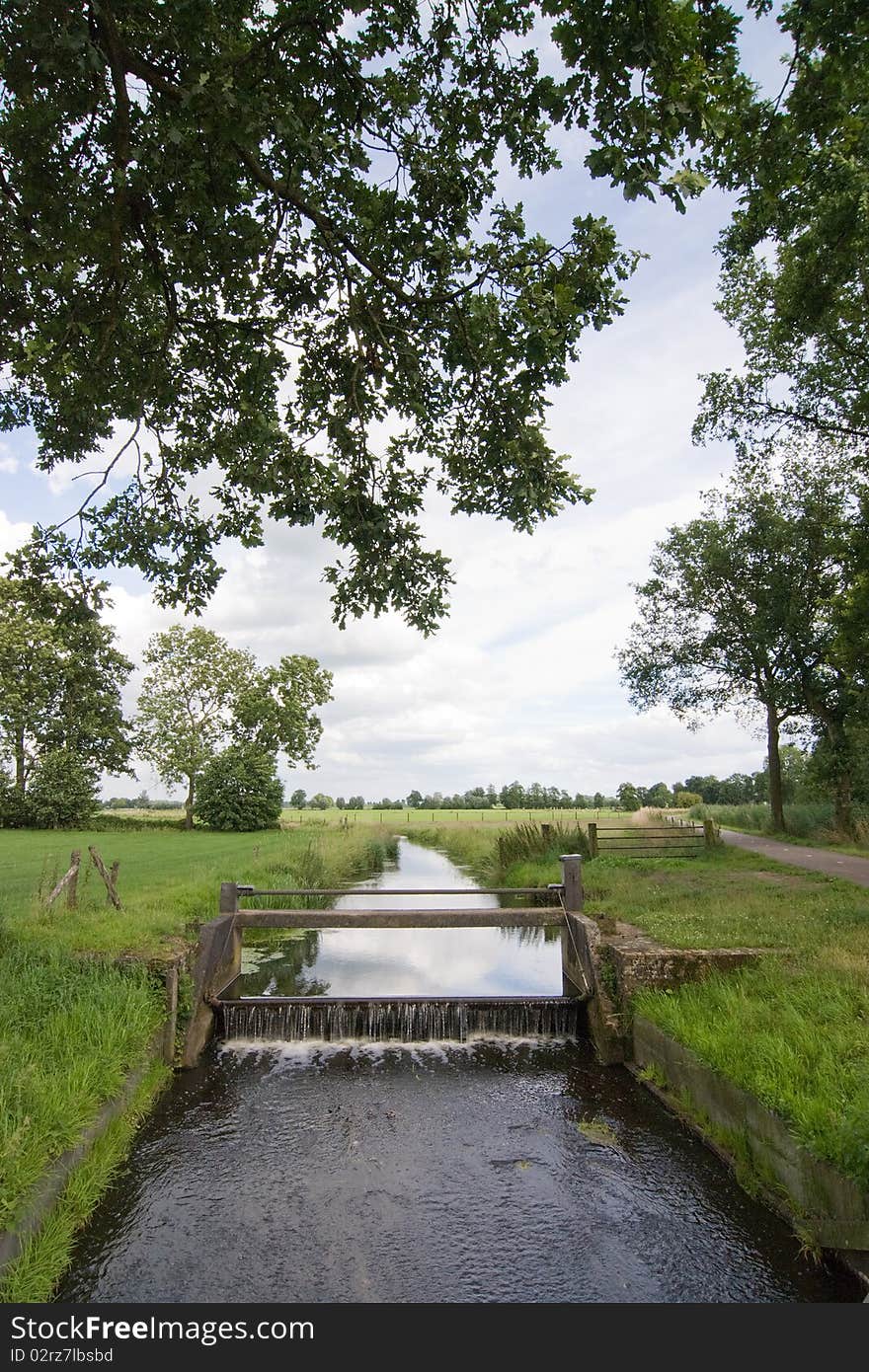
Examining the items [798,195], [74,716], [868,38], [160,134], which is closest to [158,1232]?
[160,134]

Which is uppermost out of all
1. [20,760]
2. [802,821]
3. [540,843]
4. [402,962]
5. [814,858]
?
[20,760]

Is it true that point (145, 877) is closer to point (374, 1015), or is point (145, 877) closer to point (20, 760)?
point (374, 1015)

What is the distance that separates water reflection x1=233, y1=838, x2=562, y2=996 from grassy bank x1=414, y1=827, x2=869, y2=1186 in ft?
6.84

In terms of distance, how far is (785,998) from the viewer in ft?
22.5

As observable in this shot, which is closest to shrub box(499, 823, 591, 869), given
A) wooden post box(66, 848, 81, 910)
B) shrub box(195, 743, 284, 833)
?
wooden post box(66, 848, 81, 910)

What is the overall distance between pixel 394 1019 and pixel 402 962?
17.7ft

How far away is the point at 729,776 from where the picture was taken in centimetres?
8069

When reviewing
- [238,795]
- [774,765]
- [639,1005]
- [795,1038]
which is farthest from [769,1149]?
[238,795]

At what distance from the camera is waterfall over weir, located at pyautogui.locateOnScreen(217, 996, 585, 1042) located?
30.7 ft

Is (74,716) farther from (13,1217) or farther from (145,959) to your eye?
(13,1217)

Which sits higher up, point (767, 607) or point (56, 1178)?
point (767, 607)

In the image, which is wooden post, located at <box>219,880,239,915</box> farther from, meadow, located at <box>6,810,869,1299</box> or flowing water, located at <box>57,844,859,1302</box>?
flowing water, located at <box>57,844,859,1302</box>

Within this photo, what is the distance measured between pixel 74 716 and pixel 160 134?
4252 centimetres

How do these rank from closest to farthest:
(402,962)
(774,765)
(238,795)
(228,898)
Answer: (228,898), (402,962), (774,765), (238,795)
